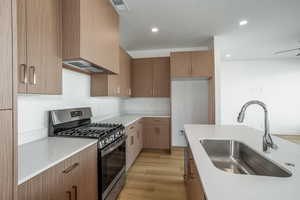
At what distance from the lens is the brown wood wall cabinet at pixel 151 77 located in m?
3.86

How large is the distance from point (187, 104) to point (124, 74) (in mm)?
1820

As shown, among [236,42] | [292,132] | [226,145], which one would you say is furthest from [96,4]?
[292,132]

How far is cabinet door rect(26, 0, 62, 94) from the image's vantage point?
1.13 metres

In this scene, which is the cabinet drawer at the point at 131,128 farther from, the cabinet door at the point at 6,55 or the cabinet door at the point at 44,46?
the cabinet door at the point at 6,55

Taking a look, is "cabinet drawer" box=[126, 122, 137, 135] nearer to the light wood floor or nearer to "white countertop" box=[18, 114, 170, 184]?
the light wood floor

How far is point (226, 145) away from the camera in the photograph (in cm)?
161

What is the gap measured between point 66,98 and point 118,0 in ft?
4.89

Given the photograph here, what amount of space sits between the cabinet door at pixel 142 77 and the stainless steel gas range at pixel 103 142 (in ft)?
6.08

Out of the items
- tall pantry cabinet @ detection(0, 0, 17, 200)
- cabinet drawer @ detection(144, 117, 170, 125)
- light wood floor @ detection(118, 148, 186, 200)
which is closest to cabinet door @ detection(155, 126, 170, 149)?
cabinet drawer @ detection(144, 117, 170, 125)

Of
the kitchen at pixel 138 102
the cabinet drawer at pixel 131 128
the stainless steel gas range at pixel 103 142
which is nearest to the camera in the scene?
the kitchen at pixel 138 102

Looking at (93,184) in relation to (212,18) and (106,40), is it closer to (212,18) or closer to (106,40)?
(106,40)

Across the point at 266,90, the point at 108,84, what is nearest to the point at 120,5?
the point at 108,84

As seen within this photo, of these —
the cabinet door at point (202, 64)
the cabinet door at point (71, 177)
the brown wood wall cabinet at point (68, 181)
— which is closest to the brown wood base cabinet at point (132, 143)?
the brown wood wall cabinet at point (68, 181)

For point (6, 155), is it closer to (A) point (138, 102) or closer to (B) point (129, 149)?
(B) point (129, 149)
